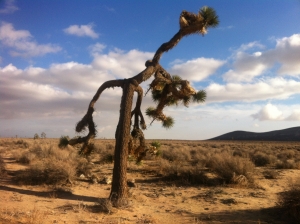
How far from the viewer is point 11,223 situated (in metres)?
6.67

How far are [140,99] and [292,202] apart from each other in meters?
5.93

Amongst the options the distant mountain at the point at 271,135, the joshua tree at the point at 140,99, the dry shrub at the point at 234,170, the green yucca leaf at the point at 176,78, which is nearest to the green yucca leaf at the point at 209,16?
the joshua tree at the point at 140,99

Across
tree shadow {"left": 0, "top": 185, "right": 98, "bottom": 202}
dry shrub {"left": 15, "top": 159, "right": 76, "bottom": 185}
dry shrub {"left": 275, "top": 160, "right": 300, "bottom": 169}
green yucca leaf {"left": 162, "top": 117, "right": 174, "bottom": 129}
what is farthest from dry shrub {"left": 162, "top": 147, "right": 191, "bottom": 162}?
tree shadow {"left": 0, "top": 185, "right": 98, "bottom": 202}

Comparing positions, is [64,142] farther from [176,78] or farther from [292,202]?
[292,202]

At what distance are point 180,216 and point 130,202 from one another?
6.20 ft

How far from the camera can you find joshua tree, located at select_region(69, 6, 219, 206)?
949 centimetres

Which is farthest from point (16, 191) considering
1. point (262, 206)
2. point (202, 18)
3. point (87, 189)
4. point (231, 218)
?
point (202, 18)

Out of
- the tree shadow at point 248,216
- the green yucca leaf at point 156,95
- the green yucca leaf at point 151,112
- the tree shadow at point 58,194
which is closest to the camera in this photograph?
the tree shadow at point 248,216

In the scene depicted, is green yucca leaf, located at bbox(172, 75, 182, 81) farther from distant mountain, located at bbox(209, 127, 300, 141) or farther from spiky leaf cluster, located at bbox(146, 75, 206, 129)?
distant mountain, located at bbox(209, 127, 300, 141)

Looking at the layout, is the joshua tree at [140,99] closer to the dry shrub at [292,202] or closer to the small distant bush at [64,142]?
the small distant bush at [64,142]

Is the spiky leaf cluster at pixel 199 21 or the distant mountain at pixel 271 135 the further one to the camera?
the distant mountain at pixel 271 135

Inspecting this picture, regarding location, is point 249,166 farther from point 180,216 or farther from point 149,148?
point 180,216

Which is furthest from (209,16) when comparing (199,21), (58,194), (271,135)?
(271,135)

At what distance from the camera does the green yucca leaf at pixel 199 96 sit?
11297mm
